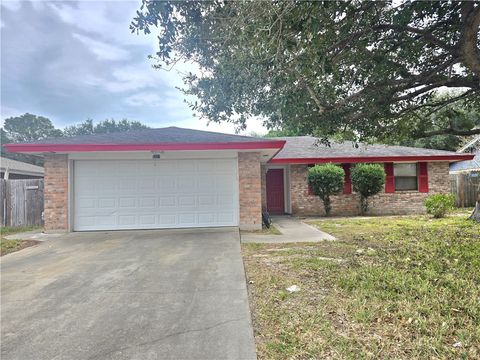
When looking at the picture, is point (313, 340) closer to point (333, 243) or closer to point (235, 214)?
point (333, 243)

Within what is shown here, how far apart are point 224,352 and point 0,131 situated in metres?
54.8

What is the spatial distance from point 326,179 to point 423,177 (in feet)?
16.8

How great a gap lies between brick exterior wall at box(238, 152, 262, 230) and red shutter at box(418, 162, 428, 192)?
30.6 feet

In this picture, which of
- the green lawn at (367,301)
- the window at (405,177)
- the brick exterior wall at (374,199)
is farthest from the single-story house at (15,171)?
the window at (405,177)

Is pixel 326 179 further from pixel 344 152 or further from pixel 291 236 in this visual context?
pixel 291 236

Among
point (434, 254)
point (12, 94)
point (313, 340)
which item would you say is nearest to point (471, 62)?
point (434, 254)

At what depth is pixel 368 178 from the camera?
13.4 m

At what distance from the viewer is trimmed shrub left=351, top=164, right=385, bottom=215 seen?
13.4 meters

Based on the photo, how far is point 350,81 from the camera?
21.7ft

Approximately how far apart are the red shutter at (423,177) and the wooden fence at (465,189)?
197cm

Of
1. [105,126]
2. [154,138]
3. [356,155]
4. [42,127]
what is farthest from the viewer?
[42,127]

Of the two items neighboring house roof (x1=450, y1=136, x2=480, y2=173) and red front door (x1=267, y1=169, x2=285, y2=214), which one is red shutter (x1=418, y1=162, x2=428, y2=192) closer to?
red front door (x1=267, y1=169, x2=285, y2=214)

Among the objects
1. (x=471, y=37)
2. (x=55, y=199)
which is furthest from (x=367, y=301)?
(x=55, y=199)

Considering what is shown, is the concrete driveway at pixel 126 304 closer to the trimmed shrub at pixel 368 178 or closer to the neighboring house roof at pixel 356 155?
the neighboring house roof at pixel 356 155
